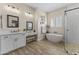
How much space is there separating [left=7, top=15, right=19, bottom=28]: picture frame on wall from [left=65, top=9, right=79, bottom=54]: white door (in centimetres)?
130

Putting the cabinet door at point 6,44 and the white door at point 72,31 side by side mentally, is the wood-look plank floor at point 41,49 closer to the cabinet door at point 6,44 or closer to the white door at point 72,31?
the cabinet door at point 6,44

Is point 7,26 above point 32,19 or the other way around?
the other way around

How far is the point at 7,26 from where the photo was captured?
1.97 metres

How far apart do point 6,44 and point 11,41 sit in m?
0.13

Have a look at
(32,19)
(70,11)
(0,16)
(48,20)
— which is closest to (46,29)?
(48,20)

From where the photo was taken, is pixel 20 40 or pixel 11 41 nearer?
pixel 11 41

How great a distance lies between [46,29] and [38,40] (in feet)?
1.25

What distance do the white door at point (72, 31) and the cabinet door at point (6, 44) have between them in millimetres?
1448

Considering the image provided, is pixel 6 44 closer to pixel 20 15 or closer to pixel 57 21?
pixel 20 15

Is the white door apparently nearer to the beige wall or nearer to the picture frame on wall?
the beige wall

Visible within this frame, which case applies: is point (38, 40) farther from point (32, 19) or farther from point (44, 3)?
point (44, 3)

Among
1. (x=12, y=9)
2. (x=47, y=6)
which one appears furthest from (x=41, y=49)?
(x=12, y=9)

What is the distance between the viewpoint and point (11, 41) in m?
2.03

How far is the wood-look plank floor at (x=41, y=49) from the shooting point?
2.06 metres
